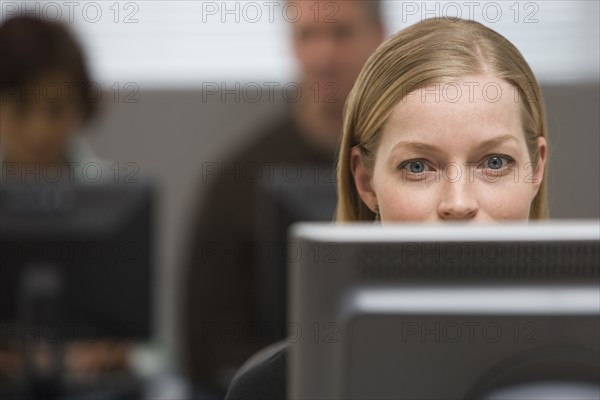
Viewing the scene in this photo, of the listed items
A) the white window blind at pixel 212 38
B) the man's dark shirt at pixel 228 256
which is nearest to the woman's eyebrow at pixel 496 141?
the man's dark shirt at pixel 228 256

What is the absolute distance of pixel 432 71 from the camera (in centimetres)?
102

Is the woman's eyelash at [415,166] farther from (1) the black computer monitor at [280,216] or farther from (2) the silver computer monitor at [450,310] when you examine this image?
(1) the black computer monitor at [280,216]

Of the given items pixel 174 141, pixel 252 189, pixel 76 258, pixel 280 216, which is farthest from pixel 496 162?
pixel 174 141

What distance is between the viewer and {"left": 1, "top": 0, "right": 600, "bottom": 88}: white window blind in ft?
11.3

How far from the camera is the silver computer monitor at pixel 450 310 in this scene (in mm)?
610

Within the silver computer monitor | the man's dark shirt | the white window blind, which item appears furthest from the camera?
the white window blind

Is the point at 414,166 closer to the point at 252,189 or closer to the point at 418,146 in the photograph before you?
the point at 418,146

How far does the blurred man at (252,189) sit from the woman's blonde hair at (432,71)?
2.83 ft

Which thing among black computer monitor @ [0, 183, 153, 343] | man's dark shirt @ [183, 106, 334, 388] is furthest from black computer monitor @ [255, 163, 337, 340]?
man's dark shirt @ [183, 106, 334, 388]

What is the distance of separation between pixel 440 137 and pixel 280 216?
0.92 meters

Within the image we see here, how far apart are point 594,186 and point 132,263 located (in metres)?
1.59

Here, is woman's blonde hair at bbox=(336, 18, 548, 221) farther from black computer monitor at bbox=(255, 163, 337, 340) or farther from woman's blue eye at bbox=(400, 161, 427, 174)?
black computer monitor at bbox=(255, 163, 337, 340)

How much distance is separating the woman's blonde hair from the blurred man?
86cm

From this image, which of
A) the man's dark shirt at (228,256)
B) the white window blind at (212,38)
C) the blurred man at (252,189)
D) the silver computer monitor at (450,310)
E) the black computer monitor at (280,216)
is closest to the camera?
the silver computer monitor at (450,310)
